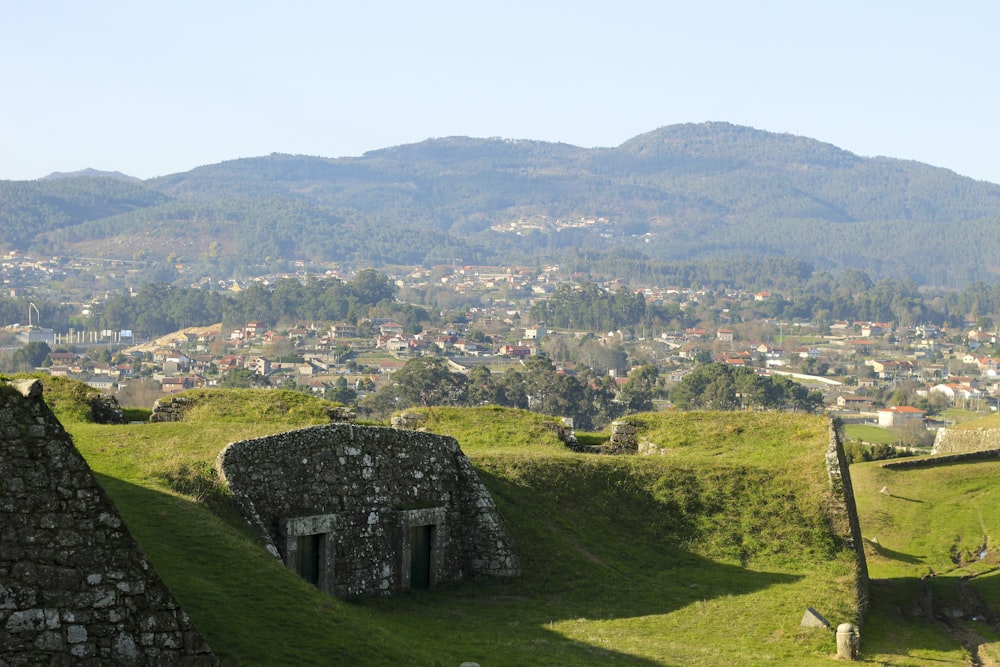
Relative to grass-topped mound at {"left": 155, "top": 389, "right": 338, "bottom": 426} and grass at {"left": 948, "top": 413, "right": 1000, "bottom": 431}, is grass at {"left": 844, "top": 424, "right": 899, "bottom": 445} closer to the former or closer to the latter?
grass at {"left": 948, "top": 413, "right": 1000, "bottom": 431}

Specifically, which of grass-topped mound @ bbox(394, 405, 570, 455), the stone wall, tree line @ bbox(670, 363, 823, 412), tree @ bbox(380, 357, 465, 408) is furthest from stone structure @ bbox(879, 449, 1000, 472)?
tree line @ bbox(670, 363, 823, 412)

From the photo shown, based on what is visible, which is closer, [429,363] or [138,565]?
[138,565]

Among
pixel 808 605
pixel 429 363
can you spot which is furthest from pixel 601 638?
pixel 429 363

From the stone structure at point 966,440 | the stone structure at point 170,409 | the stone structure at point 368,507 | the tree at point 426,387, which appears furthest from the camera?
the tree at point 426,387

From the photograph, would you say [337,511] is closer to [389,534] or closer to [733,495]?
[389,534]

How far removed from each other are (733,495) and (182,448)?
1062 centimetres

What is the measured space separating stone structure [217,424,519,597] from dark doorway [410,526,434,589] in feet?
0.05

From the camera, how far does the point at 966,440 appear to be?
49125 millimetres

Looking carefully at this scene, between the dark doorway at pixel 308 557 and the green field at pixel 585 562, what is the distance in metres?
1.03

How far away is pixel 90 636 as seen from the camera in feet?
40.2

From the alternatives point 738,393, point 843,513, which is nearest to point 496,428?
point 843,513

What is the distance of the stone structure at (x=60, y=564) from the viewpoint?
12.1 m

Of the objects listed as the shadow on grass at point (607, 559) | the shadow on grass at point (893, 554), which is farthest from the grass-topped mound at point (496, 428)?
the shadow on grass at point (893, 554)

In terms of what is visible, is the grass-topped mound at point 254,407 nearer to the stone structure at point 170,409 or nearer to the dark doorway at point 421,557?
the stone structure at point 170,409
